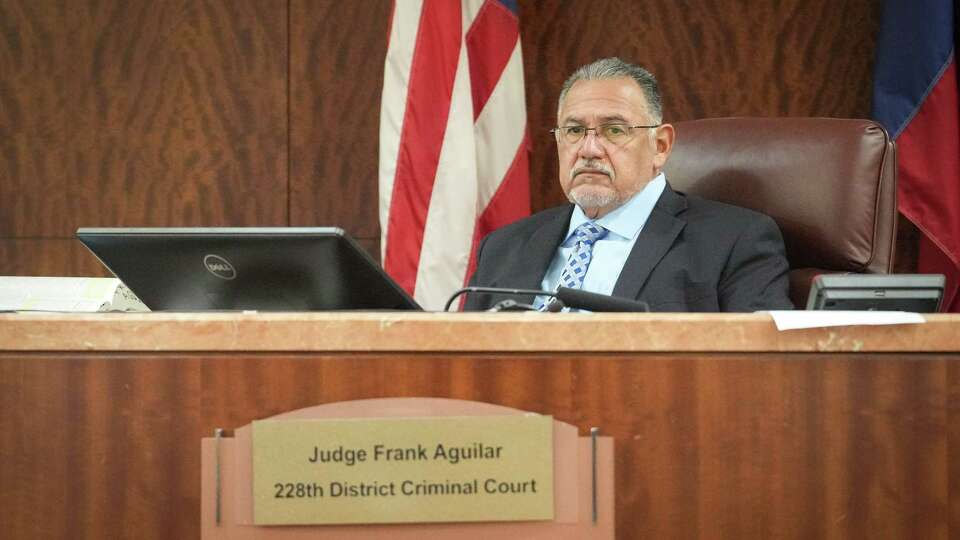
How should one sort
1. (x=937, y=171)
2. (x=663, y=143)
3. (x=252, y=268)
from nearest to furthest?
1. (x=252, y=268)
2. (x=663, y=143)
3. (x=937, y=171)

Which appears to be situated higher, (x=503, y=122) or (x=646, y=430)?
(x=503, y=122)

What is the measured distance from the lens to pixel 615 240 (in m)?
1.97

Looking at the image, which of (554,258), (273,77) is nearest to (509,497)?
(554,258)

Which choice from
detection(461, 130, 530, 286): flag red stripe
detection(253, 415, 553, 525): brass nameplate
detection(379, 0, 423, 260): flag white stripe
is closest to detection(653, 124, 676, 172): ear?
detection(461, 130, 530, 286): flag red stripe

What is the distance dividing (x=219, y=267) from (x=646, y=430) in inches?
21.1

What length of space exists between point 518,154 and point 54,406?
188 cm

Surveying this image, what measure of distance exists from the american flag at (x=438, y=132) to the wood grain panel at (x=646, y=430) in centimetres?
168

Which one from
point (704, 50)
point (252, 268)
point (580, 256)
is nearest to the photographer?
point (252, 268)

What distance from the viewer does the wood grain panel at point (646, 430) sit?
33.2 inches

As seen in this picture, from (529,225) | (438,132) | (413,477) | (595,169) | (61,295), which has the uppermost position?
(438,132)

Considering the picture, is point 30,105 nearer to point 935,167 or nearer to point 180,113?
point 180,113

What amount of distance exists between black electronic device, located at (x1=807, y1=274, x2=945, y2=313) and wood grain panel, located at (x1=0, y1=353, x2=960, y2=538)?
0.11 metres

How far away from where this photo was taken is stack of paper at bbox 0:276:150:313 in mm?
1267

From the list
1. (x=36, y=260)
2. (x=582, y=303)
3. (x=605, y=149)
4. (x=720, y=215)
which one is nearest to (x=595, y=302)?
(x=582, y=303)
